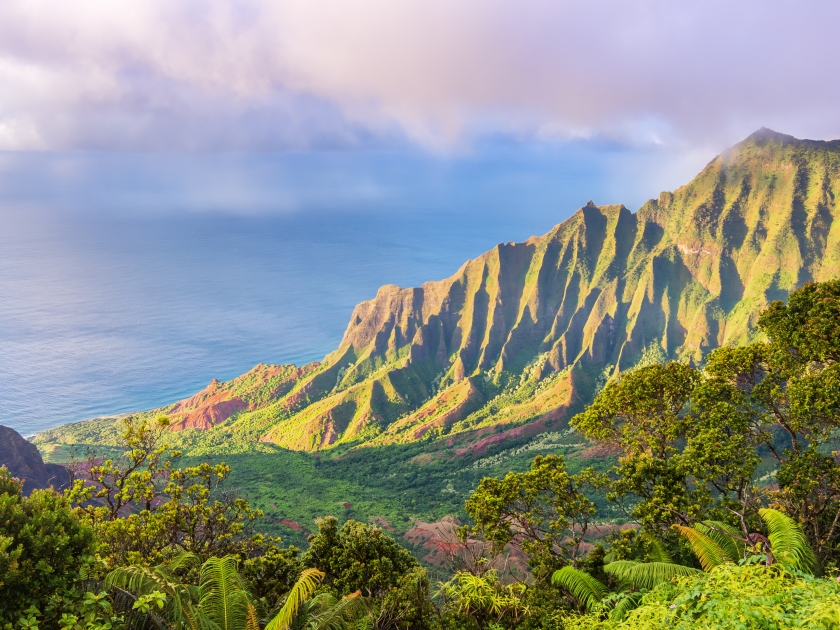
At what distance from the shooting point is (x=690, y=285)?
11925 centimetres

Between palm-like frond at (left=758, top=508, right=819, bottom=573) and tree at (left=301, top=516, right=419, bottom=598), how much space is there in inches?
366

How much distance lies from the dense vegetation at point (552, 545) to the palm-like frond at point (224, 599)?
4 cm

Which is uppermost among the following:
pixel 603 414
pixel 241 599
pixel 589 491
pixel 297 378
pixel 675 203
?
pixel 675 203

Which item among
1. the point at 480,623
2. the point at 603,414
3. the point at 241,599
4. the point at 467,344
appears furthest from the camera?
the point at 467,344

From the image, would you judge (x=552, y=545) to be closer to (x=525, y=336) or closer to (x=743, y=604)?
(x=743, y=604)

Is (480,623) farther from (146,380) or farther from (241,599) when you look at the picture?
(146,380)

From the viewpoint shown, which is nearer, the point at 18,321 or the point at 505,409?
the point at 505,409

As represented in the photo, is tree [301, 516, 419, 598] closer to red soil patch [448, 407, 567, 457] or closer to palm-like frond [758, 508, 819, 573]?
palm-like frond [758, 508, 819, 573]

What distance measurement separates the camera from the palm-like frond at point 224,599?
32.7ft

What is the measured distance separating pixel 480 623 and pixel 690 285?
398 ft

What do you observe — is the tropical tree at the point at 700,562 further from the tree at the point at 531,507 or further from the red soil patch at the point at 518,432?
the red soil patch at the point at 518,432

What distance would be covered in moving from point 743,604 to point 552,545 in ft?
40.4

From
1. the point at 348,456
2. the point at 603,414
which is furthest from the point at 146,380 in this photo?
the point at 603,414

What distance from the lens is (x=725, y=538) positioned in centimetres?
1409
